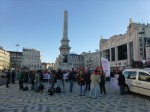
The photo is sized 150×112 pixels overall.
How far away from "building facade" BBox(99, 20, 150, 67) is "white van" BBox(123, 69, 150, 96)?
220 ft

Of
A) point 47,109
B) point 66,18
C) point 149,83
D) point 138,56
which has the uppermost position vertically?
point 66,18

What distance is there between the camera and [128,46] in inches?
3674

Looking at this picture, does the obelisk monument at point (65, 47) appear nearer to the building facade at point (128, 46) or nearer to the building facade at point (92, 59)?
the building facade at point (128, 46)

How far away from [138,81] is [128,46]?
267 ft

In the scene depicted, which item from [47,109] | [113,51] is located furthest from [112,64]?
[47,109]

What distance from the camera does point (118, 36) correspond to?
341 ft

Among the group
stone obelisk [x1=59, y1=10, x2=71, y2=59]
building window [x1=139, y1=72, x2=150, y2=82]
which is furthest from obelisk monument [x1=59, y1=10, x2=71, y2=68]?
building window [x1=139, y1=72, x2=150, y2=82]

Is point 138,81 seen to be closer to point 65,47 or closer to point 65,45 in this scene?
point 65,47

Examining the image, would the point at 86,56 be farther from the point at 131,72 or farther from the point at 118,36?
the point at 131,72

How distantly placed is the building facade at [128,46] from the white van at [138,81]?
67.0 m

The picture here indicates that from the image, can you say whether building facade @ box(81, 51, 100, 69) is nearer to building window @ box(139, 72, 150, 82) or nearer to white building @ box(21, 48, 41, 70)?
white building @ box(21, 48, 41, 70)

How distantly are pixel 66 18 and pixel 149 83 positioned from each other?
165ft

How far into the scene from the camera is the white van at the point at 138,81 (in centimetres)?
1374

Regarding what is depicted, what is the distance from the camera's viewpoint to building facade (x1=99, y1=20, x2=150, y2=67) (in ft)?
281
